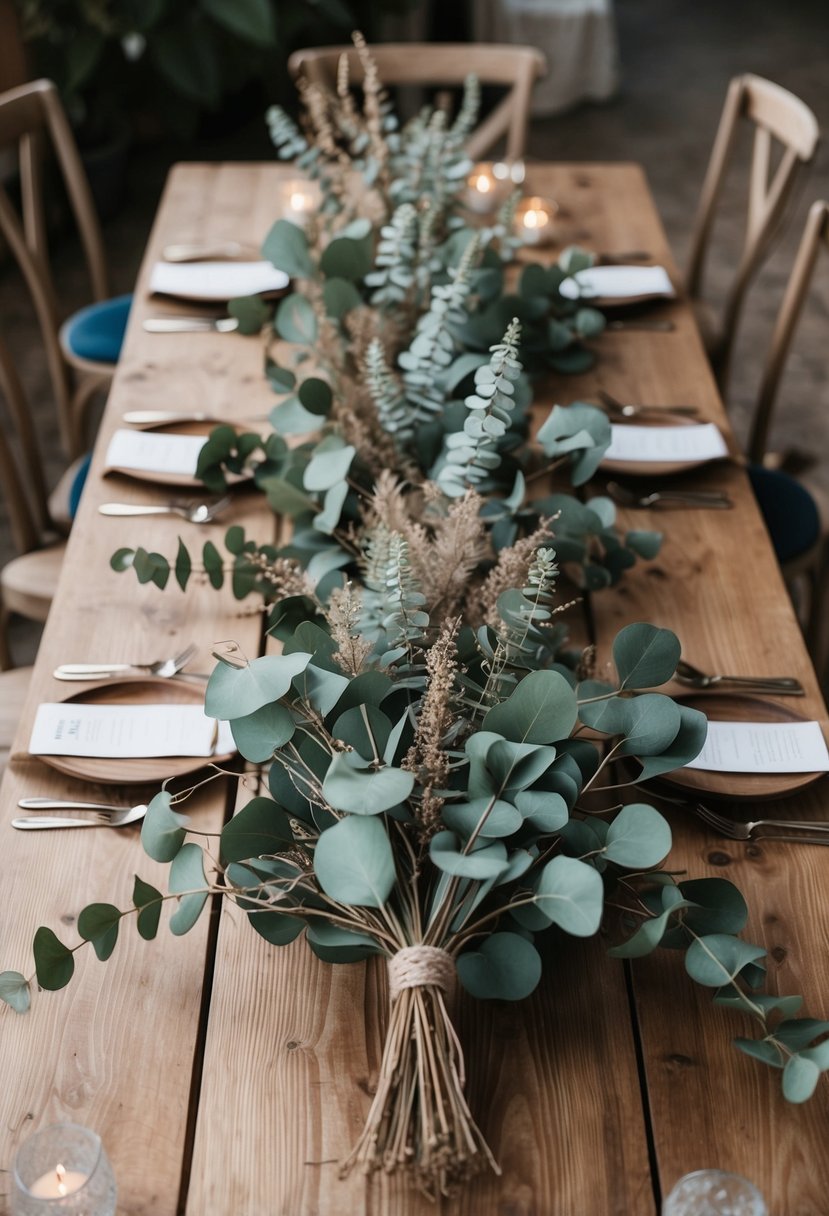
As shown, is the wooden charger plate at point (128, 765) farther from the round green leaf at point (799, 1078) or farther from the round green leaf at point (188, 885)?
the round green leaf at point (799, 1078)

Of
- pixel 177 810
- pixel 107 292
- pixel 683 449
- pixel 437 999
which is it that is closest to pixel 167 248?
pixel 107 292

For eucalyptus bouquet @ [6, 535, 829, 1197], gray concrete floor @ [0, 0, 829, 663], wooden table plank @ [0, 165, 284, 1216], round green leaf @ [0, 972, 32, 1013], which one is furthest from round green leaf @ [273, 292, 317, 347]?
gray concrete floor @ [0, 0, 829, 663]

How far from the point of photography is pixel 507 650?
1.16 m

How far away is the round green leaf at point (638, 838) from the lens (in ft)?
3.45

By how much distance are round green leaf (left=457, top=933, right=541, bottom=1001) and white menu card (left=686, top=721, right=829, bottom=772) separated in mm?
403

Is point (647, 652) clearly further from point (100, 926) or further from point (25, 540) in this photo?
point (25, 540)

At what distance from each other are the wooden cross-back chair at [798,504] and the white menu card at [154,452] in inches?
42.7

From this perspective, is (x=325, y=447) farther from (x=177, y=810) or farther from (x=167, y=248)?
(x=167, y=248)

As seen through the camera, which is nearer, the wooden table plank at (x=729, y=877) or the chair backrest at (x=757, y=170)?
the wooden table plank at (x=729, y=877)

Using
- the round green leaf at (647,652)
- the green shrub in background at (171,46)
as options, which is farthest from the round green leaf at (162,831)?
the green shrub in background at (171,46)

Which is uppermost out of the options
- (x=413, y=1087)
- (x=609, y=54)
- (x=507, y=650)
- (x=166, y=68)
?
(x=507, y=650)

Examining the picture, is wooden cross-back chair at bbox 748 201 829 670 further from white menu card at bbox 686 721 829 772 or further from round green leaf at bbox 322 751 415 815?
round green leaf at bbox 322 751 415 815

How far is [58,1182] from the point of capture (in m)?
0.95

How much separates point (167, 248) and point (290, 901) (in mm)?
1641
